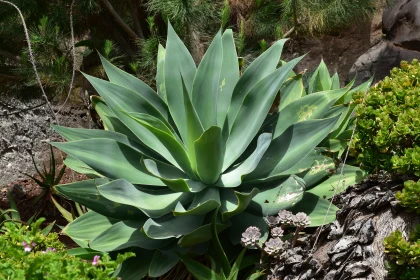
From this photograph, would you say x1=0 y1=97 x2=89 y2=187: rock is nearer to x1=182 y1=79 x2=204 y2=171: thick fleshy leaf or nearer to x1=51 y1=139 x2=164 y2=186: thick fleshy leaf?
x1=51 y1=139 x2=164 y2=186: thick fleshy leaf

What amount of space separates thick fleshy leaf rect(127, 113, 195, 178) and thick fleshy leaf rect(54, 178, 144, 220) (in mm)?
283

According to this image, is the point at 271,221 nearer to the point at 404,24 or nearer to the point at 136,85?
the point at 136,85

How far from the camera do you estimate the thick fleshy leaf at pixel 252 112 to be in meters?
2.78

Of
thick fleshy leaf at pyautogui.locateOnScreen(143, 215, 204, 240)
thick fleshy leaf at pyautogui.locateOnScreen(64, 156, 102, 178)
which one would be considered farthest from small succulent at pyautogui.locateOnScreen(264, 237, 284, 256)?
thick fleshy leaf at pyautogui.locateOnScreen(64, 156, 102, 178)

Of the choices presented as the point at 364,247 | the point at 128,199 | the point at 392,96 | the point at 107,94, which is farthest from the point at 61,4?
the point at 364,247

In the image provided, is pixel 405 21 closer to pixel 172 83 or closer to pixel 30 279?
pixel 172 83

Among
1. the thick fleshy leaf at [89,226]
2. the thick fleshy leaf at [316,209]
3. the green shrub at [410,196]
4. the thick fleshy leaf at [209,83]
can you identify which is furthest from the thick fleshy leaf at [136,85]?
the green shrub at [410,196]

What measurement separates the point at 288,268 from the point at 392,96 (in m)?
0.87

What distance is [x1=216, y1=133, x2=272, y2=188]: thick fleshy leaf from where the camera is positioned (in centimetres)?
261

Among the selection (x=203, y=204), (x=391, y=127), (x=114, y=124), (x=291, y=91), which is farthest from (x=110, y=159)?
(x=391, y=127)

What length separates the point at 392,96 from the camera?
2.69m

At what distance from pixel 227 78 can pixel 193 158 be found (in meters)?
0.49

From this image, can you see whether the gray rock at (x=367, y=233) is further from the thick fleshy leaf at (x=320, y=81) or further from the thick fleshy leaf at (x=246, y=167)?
the thick fleshy leaf at (x=320, y=81)

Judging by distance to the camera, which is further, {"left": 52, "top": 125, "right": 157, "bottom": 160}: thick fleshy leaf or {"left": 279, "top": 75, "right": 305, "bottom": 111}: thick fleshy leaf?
{"left": 279, "top": 75, "right": 305, "bottom": 111}: thick fleshy leaf
